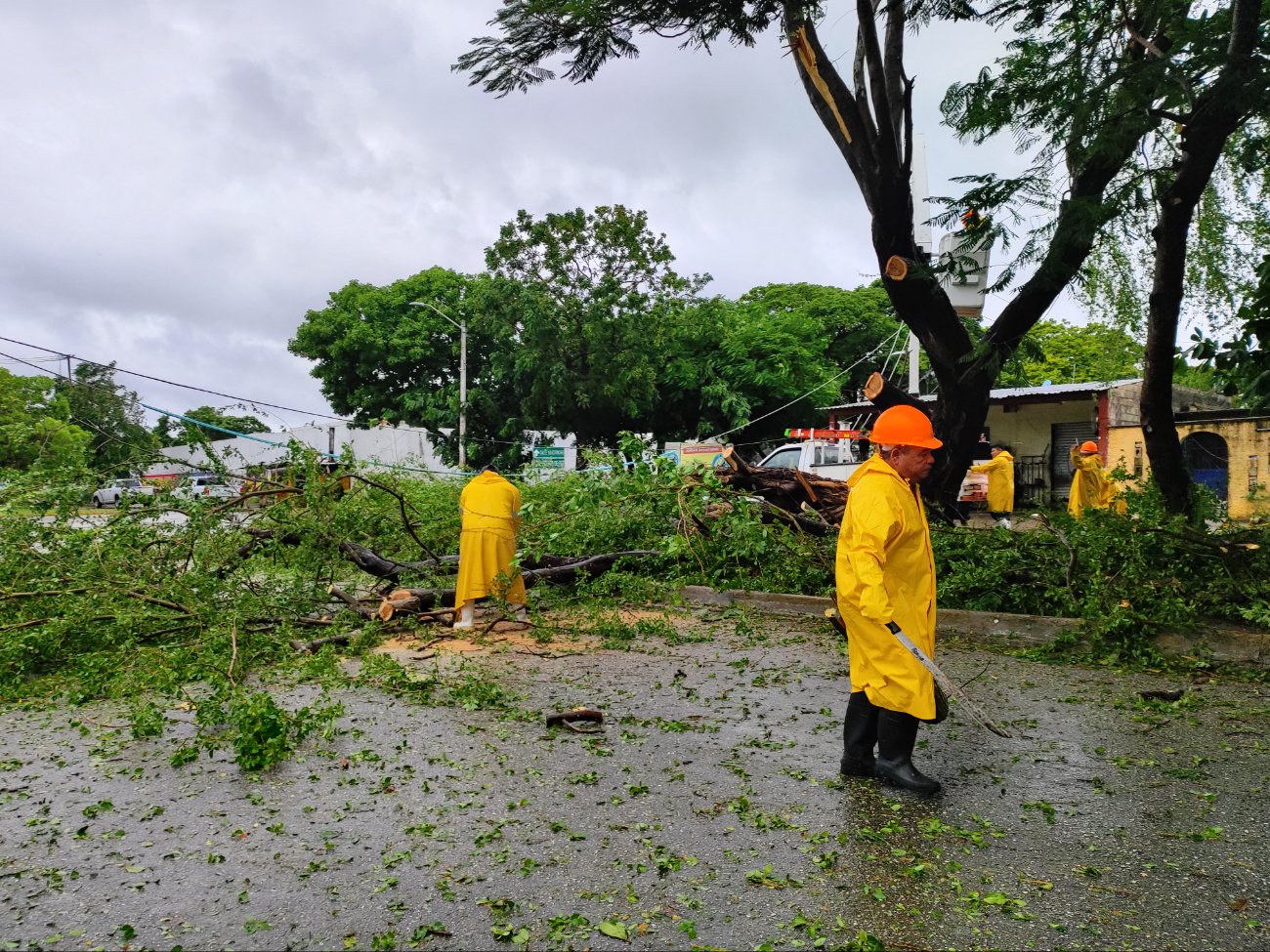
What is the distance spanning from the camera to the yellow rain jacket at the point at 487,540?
29.0ft

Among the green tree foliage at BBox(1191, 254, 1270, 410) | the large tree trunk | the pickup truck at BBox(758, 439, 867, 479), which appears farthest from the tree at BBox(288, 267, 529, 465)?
the green tree foliage at BBox(1191, 254, 1270, 410)

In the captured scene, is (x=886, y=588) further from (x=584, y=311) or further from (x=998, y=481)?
(x=584, y=311)

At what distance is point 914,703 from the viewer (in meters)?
4.05

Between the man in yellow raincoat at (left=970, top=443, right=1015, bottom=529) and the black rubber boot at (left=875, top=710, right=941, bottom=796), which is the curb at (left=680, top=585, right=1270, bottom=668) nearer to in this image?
the black rubber boot at (left=875, top=710, right=941, bottom=796)

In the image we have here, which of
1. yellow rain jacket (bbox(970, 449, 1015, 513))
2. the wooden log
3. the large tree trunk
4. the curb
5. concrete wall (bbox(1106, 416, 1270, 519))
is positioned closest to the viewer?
the large tree trunk

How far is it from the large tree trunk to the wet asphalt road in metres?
3.62

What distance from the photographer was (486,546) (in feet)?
29.0

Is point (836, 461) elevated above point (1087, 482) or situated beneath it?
elevated above

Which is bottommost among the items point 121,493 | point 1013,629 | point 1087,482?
point 1013,629

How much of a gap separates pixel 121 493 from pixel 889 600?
23.1ft

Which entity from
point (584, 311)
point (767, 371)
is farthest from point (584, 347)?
point (767, 371)

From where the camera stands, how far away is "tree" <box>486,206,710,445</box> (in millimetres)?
26781

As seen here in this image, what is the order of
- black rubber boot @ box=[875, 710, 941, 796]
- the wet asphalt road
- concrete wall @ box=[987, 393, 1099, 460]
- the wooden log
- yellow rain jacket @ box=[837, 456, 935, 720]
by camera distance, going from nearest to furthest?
the wet asphalt road
yellow rain jacket @ box=[837, 456, 935, 720]
black rubber boot @ box=[875, 710, 941, 796]
the wooden log
concrete wall @ box=[987, 393, 1099, 460]

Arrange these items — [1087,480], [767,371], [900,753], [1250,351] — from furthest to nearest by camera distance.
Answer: [767,371]
[1087,480]
[1250,351]
[900,753]
